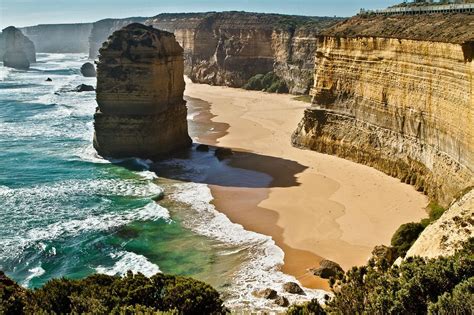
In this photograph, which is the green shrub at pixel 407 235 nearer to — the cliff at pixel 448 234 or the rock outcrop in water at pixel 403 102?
the rock outcrop in water at pixel 403 102

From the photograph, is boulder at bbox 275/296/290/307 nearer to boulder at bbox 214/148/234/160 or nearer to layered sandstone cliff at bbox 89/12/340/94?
boulder at bbox 214/148/234/160

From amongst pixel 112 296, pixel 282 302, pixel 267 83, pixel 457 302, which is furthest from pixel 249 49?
pixel 457 302

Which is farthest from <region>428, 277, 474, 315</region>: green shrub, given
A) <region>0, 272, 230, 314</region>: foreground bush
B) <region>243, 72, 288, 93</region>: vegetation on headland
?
<region>243, 72, 288, 93</region>: vegetation on headland

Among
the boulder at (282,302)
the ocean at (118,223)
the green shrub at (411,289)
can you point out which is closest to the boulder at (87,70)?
the ocean at (118,223)

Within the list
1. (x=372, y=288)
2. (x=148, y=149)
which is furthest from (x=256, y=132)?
(x=372, y=288)

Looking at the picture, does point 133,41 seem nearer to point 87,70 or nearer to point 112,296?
point 112,296

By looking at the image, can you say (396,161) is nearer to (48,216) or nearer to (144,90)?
(144,90)
